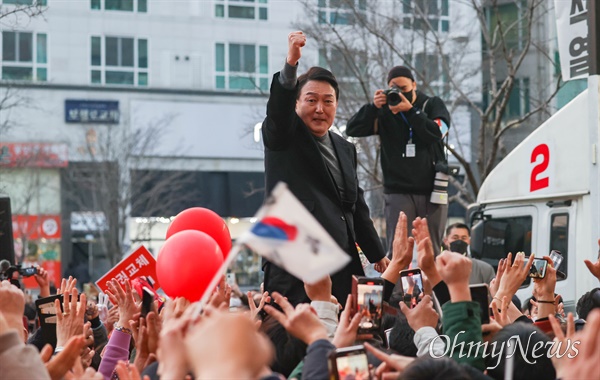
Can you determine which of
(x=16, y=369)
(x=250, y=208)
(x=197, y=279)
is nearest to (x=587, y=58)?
(x=197, y=279)

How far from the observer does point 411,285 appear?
15.5 ft

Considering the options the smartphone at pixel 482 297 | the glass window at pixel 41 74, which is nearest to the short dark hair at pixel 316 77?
the smartphone at pixel 482 297

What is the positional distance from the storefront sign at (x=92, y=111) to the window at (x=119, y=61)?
51.5 inches

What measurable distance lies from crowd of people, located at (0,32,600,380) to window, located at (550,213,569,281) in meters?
3.38

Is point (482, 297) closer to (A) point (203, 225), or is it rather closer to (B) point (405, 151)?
(A) point (203, 225)

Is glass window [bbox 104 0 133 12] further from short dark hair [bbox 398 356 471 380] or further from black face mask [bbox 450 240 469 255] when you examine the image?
short dark hair [bbox 398 356 471 380]

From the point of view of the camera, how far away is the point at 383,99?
734 cm

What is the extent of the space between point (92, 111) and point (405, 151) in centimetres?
2694

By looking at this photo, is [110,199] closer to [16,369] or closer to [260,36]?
[260,36]

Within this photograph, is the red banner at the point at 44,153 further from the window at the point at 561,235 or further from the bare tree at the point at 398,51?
the window at the point at 561,235

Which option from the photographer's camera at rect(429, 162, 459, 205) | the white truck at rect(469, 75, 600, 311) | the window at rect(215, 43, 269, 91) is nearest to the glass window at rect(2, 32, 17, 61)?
the window at rect(215, 43, 269, 91)

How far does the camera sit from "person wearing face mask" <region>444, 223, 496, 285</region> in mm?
9494

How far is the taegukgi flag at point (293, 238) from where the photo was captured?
3049 millimetres

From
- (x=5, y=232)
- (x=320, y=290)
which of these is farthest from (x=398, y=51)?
(x=320, y=290)
